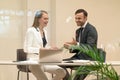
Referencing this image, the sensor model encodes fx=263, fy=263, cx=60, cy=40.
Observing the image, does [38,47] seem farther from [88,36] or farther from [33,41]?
[88,36]

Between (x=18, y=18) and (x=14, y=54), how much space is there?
0.73 metres

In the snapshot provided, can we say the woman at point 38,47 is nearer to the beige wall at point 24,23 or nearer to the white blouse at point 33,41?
the white blouse at point 33,41

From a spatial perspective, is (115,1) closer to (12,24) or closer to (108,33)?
(108,33)

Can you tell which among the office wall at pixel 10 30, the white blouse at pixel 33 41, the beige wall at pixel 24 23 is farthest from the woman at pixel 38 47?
the office wall at pixel 10 30

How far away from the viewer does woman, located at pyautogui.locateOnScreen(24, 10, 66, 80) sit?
3463 mm

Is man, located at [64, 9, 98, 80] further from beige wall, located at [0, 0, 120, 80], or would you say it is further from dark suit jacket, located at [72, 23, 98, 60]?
beige wall, located at [0, 0, 120, 80]

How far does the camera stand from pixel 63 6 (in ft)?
17.6

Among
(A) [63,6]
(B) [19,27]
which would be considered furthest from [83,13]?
(B) [19,27]


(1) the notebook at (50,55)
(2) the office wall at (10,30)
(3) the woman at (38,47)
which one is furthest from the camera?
(2) the office wall at (10,30)

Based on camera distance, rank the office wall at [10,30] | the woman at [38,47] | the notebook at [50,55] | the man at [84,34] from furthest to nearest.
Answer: the office wall at [10,30] → the man at [84,34] → the woman at [38,47] → the notebook at [50,55]

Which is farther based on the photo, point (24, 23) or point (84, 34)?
point (24, 23)

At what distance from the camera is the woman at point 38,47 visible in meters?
3.46

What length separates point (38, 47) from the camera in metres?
3.56

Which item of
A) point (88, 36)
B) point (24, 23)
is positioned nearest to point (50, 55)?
point (88, 36)
